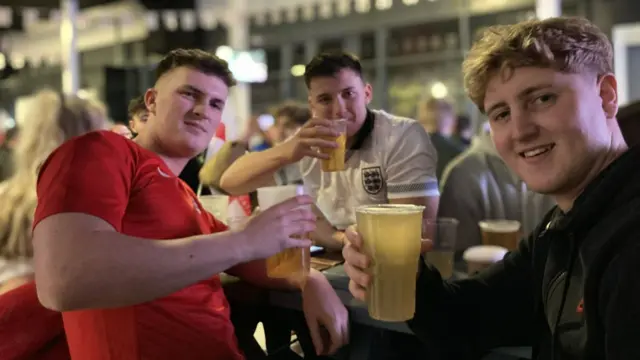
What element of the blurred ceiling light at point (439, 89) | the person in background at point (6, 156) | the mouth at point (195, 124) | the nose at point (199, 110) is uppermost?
the nose at point (199, 110)

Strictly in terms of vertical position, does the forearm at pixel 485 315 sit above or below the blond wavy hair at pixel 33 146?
below

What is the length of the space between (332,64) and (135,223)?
39.7 inches

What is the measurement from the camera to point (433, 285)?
57.4 inches

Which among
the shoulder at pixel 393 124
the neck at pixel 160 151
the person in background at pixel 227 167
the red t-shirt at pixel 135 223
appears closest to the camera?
the red t-shirt at pixel 135 223

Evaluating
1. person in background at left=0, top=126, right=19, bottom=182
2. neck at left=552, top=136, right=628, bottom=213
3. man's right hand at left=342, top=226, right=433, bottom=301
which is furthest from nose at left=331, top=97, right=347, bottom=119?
person in background at left=0, top=126, right=19, bottom=182

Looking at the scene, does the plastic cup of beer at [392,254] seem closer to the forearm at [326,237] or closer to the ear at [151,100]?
the forearm at [326,237]

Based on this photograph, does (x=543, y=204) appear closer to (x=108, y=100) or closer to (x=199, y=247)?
(x=199, y=247)

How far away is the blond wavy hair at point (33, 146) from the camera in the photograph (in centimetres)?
257

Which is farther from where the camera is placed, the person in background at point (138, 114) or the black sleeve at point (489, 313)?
the person in background at point (138, 114)

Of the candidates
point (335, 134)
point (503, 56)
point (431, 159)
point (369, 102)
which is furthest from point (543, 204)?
point (503, 56)

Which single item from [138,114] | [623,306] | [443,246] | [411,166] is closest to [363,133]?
[411,166]

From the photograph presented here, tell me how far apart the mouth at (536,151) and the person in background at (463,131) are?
179 inches

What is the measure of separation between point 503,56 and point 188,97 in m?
0.99

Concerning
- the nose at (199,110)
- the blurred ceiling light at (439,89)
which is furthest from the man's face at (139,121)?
the blurred ceiling light at (439,89)
